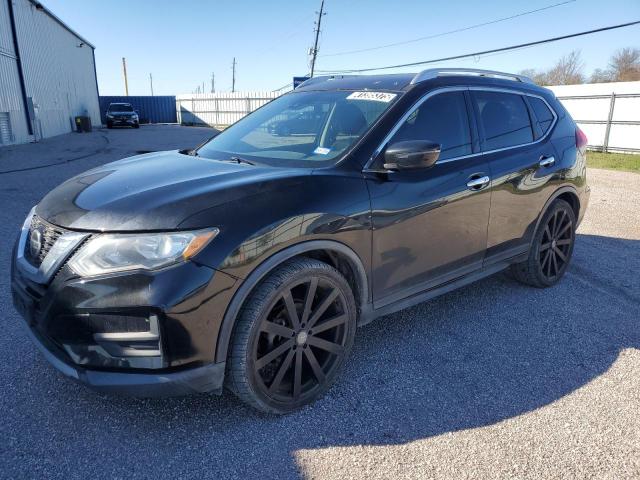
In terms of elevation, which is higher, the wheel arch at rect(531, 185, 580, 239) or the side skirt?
the wheel arch at rect(531, 185, 580, 239)

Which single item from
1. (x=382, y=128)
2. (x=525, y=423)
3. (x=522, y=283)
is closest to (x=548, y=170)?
(x=522, y=283)

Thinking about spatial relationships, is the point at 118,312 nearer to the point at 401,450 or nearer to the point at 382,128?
the point at 401,450

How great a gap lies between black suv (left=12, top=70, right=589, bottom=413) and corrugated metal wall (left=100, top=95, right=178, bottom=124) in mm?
46354

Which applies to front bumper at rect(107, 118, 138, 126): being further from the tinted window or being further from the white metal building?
the tinted window

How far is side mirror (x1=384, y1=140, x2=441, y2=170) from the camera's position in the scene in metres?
2.68

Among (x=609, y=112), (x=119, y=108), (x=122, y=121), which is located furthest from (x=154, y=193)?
(x=119, y=108)

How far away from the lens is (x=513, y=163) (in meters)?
3.69

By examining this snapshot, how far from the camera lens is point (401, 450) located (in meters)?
2.34

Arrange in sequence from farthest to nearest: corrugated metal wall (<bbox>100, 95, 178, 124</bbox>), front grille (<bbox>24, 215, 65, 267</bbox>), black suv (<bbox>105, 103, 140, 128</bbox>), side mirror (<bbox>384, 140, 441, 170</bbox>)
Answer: corrugated metal wall (<bbox>100, 95, 178, 124</bbox>), black suv (<bbox>105, 103, 140, 128</bbox>), side mirror (<bbox>384, 140, 441, 170</bbox>), front grille (<bbox>24, 215, 65, 267</bbox>)

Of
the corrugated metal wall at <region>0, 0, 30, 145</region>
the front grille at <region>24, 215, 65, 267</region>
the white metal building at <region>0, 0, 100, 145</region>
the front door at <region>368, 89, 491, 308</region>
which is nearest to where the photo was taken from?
the front grille at <region>24, 215, 65, 267</region>

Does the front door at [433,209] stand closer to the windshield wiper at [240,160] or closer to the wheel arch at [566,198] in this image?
the windshield wiper at [240,160]

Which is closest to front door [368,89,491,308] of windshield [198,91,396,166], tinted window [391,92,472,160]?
tinted window [391,92,472,160]

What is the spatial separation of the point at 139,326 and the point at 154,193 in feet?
2.20

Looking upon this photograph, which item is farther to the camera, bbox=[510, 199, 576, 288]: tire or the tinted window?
bbox=[510, 199, 576, 288]: tire
